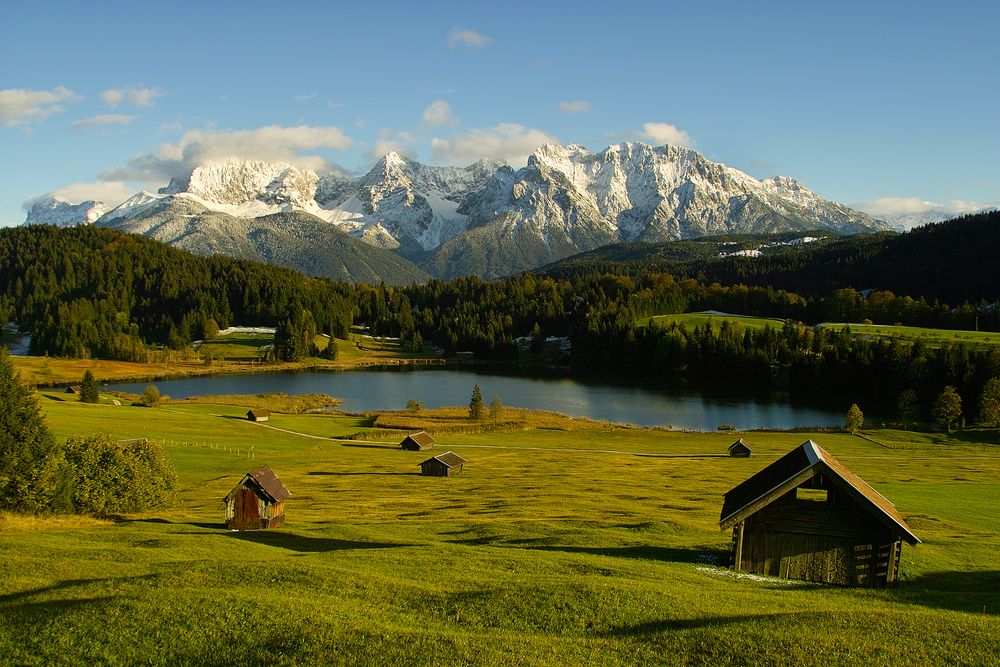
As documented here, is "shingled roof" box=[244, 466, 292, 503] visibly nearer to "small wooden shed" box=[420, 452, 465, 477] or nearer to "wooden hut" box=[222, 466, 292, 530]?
"wooden hut" box=[222, 466, 292, 530]

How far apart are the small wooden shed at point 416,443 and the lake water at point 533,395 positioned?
4209 centimetres

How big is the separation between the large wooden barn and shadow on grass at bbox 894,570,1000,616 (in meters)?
1.17

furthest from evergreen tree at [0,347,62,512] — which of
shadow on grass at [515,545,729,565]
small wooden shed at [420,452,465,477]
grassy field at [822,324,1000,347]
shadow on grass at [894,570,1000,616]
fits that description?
grassy field at [822,324,1000,347]

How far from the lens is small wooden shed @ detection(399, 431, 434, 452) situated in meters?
82.9

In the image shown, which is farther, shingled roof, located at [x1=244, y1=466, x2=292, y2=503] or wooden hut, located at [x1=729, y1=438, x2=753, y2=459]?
wooden hut, located at [x1=729, y1=438, x2=753, y2=459]

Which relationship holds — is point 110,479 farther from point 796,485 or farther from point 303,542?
point 796,485

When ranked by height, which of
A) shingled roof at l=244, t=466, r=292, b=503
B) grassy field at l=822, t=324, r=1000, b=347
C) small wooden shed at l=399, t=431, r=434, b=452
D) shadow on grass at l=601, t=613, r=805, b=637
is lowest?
small wooden shed at l=399, t=431, r=434, b=452

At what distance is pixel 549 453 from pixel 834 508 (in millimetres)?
54852

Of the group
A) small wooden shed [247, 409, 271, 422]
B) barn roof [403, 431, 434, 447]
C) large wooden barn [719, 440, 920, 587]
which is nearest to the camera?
large wooden barn [719, 440, 920, 587]

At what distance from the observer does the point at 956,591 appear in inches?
992

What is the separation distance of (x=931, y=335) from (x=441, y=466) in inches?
5856

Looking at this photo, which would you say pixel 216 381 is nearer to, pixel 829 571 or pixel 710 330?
pixel 710 330

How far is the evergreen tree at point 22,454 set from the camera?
1639 inches

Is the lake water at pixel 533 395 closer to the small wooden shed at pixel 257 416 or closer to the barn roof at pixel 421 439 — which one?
the small wooden shed at pixel 257 416
